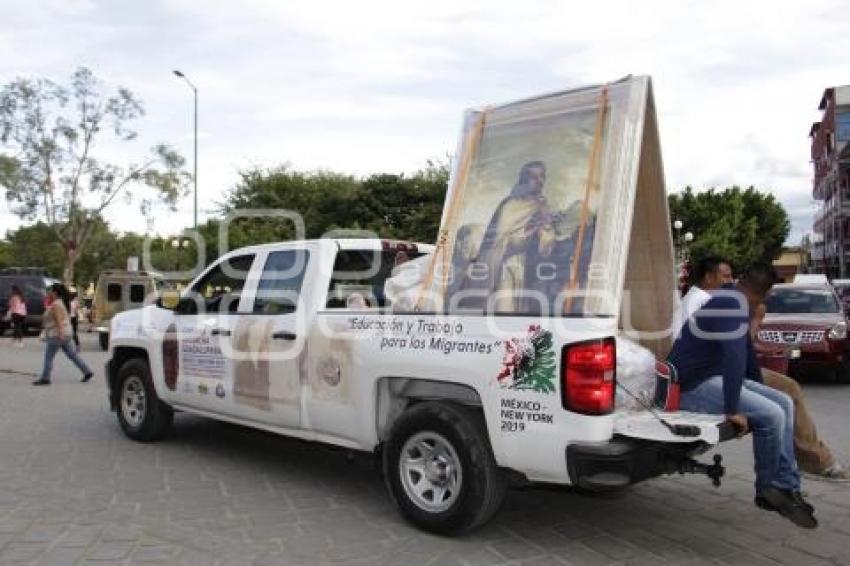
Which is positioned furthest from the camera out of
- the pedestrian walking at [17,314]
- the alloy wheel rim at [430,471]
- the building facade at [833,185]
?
the building facade at [833,185]

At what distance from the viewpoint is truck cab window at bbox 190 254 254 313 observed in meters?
6.78

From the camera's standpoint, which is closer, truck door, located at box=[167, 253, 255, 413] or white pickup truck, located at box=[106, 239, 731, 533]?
white pickup truck, located at box=[106, 239, 731, 533]

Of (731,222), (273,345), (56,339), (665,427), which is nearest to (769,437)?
(665,427)

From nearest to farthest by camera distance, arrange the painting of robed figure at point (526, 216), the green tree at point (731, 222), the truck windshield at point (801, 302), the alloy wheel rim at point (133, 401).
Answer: the painting of robed figure at point (526, 216), the alloy wheel rim at point (133, 401), the truck windshield at point (801, 302), the green tree at point (731, 222)

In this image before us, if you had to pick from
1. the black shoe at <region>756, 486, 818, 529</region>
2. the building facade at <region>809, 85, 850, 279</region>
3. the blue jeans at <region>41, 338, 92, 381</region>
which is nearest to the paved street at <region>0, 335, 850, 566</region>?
the black shoe at <region>756, 486, 818, 529</region>

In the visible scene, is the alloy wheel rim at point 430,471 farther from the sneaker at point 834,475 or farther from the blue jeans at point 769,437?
the sneaker at point 834,475

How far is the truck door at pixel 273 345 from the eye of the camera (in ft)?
19.5

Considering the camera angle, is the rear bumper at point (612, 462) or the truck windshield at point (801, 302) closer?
the rear bumper at point (612, 462)

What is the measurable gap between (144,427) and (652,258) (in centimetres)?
476

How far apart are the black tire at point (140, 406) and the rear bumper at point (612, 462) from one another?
4.47m

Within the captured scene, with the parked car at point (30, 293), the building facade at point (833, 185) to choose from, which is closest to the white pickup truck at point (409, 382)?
the parked car at point (30, 293)

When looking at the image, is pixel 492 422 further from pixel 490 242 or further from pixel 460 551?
pixel 490 242

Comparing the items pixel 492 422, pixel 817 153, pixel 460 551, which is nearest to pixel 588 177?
pixel 492 422

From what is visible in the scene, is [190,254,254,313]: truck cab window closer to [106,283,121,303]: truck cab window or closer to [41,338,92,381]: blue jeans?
[41,338,92,381]: blue jeans
